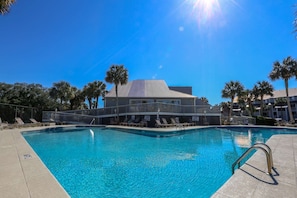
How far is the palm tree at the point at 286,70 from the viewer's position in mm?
21906

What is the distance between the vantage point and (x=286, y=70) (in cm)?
2220

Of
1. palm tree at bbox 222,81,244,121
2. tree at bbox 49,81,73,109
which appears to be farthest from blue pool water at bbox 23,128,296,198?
tree at bbox 49,81,73,109

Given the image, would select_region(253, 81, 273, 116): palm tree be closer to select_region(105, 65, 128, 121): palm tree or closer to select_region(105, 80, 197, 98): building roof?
select_region(105, 80, 197, 98): building roof

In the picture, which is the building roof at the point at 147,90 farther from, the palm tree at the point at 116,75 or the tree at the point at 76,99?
the tree at the point at 76,99

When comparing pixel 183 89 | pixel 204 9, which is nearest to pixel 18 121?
pixel 204 9

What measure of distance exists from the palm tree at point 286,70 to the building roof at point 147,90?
11706 mm

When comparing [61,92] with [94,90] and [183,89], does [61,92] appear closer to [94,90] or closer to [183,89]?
[94,90]

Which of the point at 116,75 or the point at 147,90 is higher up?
the point at 116,75

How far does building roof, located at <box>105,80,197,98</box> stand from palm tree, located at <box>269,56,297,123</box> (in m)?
11.7

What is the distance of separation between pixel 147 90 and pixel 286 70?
19.1 metres

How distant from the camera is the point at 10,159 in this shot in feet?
16.9

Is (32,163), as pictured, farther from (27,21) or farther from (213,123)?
(213,123)

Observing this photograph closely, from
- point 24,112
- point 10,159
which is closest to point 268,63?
point 10,159

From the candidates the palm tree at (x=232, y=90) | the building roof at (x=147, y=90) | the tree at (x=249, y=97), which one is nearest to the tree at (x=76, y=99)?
the building roof at (x=147, y=90)
